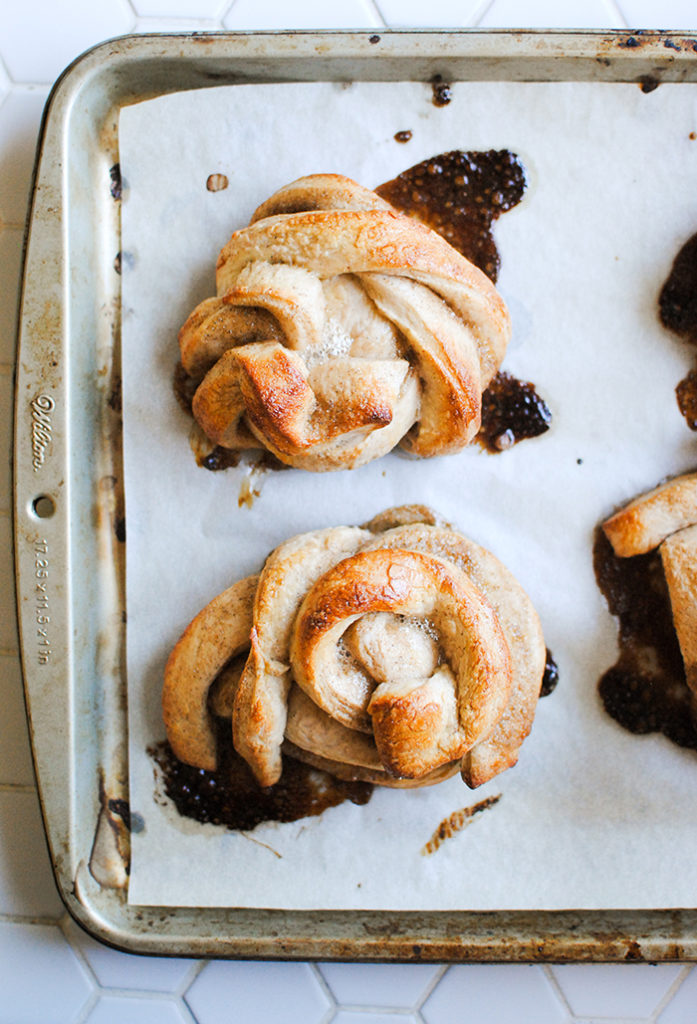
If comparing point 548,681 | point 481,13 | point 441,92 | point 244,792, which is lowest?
point 244,792

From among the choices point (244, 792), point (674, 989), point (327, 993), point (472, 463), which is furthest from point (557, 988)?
point (472, 463)

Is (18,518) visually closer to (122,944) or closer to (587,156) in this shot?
(122,944)

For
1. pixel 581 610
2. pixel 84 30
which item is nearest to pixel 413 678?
pixel 581 610

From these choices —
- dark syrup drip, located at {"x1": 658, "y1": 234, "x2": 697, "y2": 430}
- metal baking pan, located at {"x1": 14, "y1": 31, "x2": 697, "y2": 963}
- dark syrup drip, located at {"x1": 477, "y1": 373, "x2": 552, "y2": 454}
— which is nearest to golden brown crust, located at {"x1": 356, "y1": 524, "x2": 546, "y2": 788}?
dark syrup drip, located at {"x1": 477, "y1": 373, "x2": 552, "y2": 454}

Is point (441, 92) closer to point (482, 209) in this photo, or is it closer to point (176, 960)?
point (482, 209)

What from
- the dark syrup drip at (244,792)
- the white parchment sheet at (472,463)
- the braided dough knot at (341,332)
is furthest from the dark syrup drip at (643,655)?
the dark syrup drip at (244,792)

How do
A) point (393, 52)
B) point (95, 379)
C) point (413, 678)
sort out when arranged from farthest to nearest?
point (95, 379)
point (393, 52)
point (413, 678)
